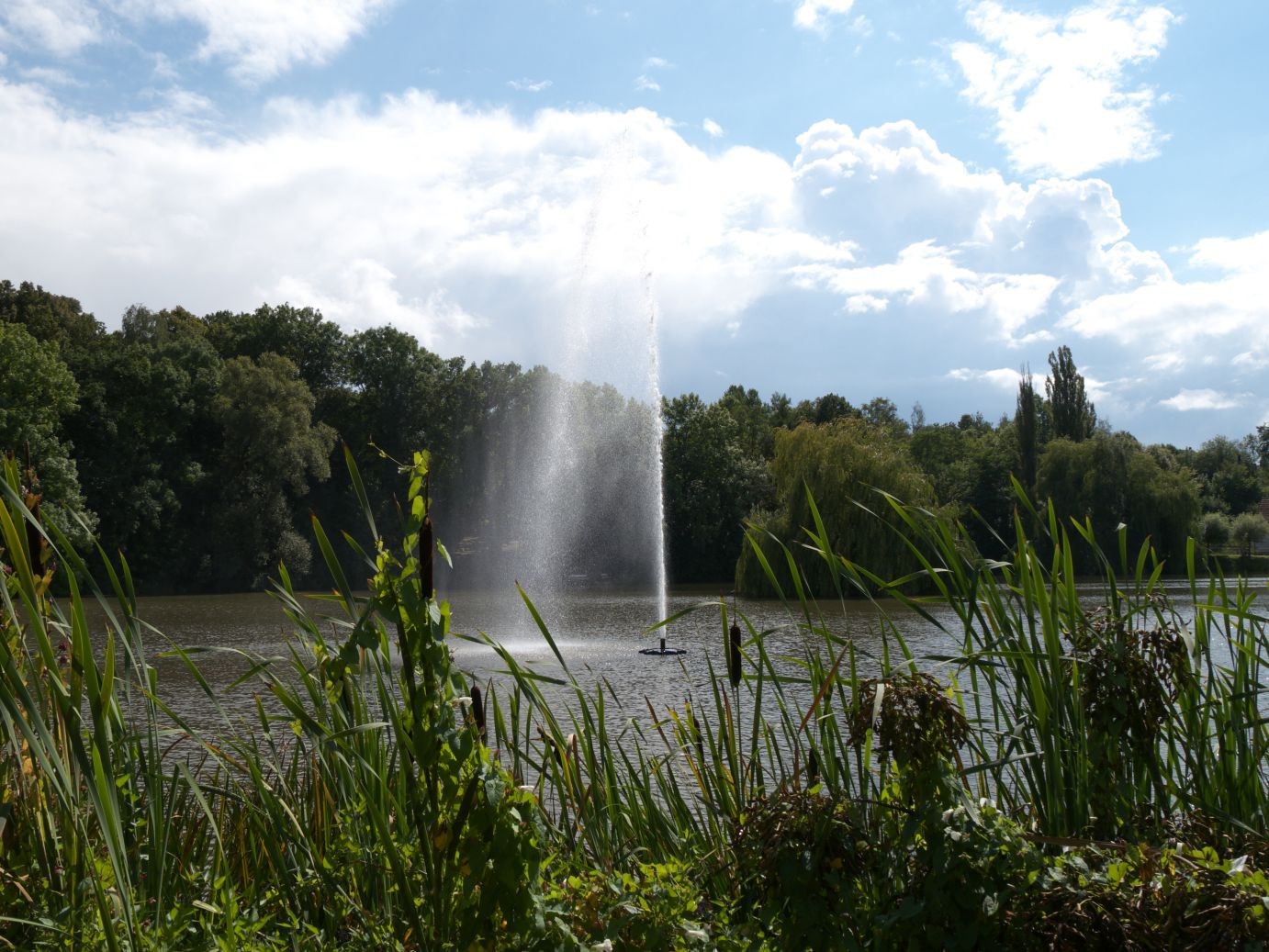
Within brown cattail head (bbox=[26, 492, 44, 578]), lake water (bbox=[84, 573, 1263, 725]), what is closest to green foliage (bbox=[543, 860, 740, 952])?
brown cattail head (bbox=[26, 492, 44, 578])

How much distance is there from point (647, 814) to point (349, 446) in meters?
31.7

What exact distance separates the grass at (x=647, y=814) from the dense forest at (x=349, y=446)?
21438mm

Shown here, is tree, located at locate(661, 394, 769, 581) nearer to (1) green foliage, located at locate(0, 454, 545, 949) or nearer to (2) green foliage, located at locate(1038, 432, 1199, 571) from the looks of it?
(2) green foliage, located at locate(1038, 432, 1199, 571)

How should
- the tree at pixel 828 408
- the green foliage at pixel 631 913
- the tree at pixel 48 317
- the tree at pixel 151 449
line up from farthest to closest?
the tree at pixel 828 408 → the tree at pixel 48 317 → the tree at pixel 151 449 → the green foliage at pixel 631 913

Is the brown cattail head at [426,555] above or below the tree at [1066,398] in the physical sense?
below

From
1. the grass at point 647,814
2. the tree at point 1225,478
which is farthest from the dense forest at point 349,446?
the grass at point 647,814

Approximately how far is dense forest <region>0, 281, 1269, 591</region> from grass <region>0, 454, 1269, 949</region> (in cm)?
2144

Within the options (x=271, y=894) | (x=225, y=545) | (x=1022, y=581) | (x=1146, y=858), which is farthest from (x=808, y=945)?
(x=225, y=545)

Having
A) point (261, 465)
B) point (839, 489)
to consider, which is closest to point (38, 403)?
point (261, 465)

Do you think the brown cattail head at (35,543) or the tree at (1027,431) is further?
the tree at (1027,431)

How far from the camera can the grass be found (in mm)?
1431

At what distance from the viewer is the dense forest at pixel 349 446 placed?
28406 mm

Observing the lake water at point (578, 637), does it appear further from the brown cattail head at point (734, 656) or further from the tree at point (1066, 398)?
the tree at point (1066, 398)

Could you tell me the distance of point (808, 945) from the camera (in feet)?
4.88
